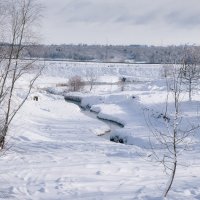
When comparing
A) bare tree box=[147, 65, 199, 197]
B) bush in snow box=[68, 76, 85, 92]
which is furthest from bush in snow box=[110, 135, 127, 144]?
bush in snow box=[68, 76, 85, 92]

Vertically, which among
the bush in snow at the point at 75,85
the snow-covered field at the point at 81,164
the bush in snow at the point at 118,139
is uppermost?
the bush in snow at the point at 75,85

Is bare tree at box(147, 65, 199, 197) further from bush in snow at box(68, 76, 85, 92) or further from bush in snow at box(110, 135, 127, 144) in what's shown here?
bush in snow at box(68, 76, 85, 92)

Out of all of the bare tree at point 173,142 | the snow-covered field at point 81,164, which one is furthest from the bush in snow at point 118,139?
the bare tree at point 173,142

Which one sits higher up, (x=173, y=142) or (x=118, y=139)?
(x=173, y=142)

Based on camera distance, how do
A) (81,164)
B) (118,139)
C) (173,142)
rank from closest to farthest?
(173,142) < (81,164) < (118,139)

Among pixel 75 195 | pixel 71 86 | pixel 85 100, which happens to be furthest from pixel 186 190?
pixel 71 86

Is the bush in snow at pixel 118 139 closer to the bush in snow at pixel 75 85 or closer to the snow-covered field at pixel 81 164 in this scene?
the snow-covered field at pixel 81 164

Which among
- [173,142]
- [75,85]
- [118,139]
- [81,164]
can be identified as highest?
[173,142]

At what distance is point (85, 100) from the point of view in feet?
221

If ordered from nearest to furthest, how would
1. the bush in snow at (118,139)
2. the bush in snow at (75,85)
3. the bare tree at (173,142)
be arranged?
the bare tree at (173,142) → the bush in snow at (118,139) → the bush in snow at (75,85)

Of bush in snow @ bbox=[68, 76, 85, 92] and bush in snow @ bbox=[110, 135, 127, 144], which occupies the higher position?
bush in snow @ bbox=[68, 76, 85, 92]

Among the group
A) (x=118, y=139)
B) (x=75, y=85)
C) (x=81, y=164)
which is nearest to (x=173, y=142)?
(x=81, y=164)

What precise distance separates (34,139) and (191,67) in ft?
97.1

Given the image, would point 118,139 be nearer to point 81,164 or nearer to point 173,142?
point 81,164
